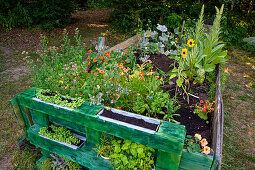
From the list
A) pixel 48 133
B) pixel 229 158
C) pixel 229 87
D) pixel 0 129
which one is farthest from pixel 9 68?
pixel 229 87

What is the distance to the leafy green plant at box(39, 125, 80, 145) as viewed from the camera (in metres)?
2.21

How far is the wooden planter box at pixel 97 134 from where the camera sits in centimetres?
167

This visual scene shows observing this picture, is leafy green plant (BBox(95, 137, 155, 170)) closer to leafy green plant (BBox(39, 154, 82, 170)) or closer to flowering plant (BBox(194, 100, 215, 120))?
leafy green plant (BBox(39, 154, 82, 170))

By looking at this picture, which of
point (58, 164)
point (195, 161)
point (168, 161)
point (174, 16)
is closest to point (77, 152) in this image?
point (58, 164)

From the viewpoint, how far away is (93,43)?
7125 mm

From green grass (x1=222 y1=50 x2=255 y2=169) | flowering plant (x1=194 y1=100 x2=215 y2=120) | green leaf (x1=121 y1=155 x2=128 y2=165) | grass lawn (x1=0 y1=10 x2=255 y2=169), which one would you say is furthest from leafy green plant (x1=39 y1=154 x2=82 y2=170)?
green grass (x1=222 y1=50 x2=255 y2=169)

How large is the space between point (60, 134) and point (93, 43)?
5360 millimetres

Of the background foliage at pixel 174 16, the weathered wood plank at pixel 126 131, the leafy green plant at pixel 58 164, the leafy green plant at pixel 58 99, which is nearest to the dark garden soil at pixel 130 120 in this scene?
the weathered wood plank at pixel 126 131

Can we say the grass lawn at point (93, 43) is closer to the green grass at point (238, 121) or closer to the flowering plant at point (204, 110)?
the green grass at point (238, 121)

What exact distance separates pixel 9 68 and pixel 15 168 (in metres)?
3.55

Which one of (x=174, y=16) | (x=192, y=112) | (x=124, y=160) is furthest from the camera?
(x=174, y=16)

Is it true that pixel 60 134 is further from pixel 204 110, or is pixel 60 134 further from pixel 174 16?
pixel 174 16

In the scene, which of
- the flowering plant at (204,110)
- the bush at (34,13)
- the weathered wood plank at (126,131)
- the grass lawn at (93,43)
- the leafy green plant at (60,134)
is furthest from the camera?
the bush at (34,13)

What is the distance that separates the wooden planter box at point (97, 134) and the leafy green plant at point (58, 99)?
0.05m
